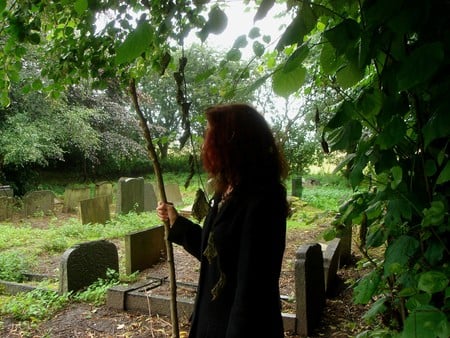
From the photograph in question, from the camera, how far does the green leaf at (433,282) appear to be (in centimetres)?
128

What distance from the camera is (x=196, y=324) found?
6.50 ft

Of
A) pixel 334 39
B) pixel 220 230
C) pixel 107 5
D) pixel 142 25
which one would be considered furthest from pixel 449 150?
pixel 107 5

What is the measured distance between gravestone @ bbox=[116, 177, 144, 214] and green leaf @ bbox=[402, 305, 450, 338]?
35.6 ft

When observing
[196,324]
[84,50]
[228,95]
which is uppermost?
[84,50]

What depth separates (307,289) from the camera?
386 centimetres

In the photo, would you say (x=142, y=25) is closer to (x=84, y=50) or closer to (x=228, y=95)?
(x=228, y=95)

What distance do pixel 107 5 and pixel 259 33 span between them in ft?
4.19

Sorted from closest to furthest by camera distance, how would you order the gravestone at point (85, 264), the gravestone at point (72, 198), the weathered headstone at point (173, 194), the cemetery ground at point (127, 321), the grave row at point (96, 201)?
the cemetery ground at point (127, 321)
the gravestone at point (85, 264)
the grave row at point (96, 201)
the gravestone at point (72, 198)
the weathered headstone at point (173, 194)

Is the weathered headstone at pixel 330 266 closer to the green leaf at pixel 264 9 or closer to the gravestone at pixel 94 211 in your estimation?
the green leaf at pixel 264 9

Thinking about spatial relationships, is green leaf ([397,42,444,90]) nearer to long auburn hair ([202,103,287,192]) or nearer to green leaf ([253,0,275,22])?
green leaf ([253,0,275,22])

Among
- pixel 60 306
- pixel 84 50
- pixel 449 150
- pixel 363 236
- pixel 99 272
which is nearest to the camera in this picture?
pixel 449 150

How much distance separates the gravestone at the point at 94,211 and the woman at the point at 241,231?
867 centimetres

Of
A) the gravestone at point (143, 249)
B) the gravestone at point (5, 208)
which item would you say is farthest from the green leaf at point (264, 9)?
the gravestone at point (5, 208)

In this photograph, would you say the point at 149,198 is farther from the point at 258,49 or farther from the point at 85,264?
the point at 258,49
